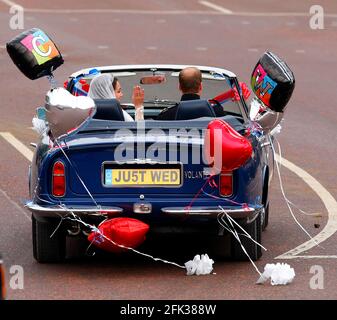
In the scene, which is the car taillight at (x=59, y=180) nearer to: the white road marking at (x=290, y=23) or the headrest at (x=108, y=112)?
the headrest at (x=108, y=112)

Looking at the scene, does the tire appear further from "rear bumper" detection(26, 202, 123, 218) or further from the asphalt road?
"rear bumper" detection(26, 202, 123, 218)

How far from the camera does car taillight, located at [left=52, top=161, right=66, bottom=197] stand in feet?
39.5

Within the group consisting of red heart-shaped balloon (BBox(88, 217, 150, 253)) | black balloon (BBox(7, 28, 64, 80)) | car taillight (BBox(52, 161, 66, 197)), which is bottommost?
red heart-shaped balloon (BBox(88, 217, 150, 253))

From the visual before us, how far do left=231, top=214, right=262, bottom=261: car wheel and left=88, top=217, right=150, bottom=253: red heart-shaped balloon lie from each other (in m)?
0.93

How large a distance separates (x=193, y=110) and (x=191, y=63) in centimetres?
1512

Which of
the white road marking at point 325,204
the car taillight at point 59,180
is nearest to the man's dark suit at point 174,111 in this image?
the car taillight at point 59,180

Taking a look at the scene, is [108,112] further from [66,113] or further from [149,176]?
[149,176]

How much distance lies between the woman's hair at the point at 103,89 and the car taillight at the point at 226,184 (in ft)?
5.22

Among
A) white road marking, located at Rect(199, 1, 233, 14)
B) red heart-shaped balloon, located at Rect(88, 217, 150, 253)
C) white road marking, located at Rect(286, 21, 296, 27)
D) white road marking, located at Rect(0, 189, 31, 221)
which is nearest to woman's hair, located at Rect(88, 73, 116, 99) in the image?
red heart-shaped balloon, located at Rect(88, 217, 150, 253)

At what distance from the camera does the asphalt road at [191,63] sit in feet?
38.4

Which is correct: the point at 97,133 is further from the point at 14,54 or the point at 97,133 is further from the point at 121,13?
the point at 121,13
